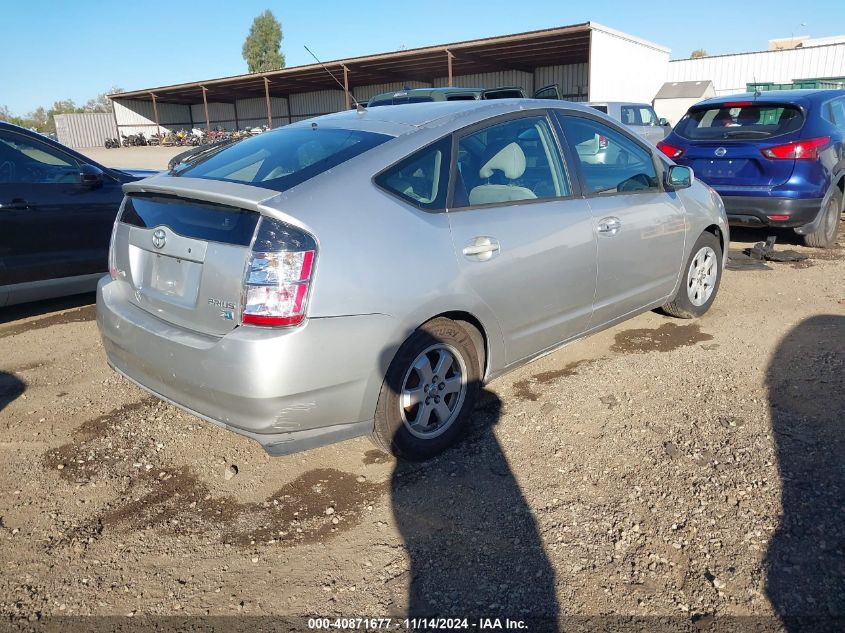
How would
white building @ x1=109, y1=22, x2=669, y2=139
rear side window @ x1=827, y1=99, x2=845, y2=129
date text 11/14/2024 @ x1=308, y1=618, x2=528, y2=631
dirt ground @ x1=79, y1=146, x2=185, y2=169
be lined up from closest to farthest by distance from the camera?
1. date text 11/14/2024 @ x1=308, y1=618, x2=528, y2=631
2. rear side window @ x1=827, y1=99, x2=845, y2=129
3. dirt ground @ x1=79, y1=146, x2=185, y2=169
4. white building @ x1=109, y1=22, x2=669, y2=139

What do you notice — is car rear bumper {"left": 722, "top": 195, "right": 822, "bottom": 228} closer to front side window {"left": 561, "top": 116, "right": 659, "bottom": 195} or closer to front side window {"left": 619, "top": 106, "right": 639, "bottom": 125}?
front side window {"left": 561, "top": 116, "right": 659, "bottom": 195}

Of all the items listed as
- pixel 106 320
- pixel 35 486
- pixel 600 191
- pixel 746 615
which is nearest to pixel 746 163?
pixel 600 191

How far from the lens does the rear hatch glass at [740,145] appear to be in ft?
21.7

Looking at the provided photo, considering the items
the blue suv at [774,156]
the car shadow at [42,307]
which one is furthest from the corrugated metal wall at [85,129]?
the blue suv at [774,156]

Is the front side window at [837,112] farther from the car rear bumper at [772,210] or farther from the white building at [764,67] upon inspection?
the white building at [764,67]

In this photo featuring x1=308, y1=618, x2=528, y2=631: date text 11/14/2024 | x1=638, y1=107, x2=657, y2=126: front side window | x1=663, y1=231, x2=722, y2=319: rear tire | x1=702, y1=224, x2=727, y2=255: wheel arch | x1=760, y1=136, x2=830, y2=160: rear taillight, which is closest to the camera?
x1=308, y1=618, x2=528, y2=631: date text 11/14/2024

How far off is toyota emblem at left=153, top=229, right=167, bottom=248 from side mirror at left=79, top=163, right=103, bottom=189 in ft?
10.4

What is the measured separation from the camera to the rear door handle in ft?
16.5

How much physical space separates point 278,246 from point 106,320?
4.05 feet

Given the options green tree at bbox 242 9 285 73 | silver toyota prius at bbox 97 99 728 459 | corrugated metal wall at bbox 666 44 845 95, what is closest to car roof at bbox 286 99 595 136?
silver toyota prius at bbox 97 99 728 459

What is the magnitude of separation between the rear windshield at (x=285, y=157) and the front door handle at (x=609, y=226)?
141 centimetres

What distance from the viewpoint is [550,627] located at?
217cm

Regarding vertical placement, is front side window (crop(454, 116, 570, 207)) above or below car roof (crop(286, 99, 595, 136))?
below

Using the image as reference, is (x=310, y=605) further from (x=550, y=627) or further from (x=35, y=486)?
(x=35, y=486)
